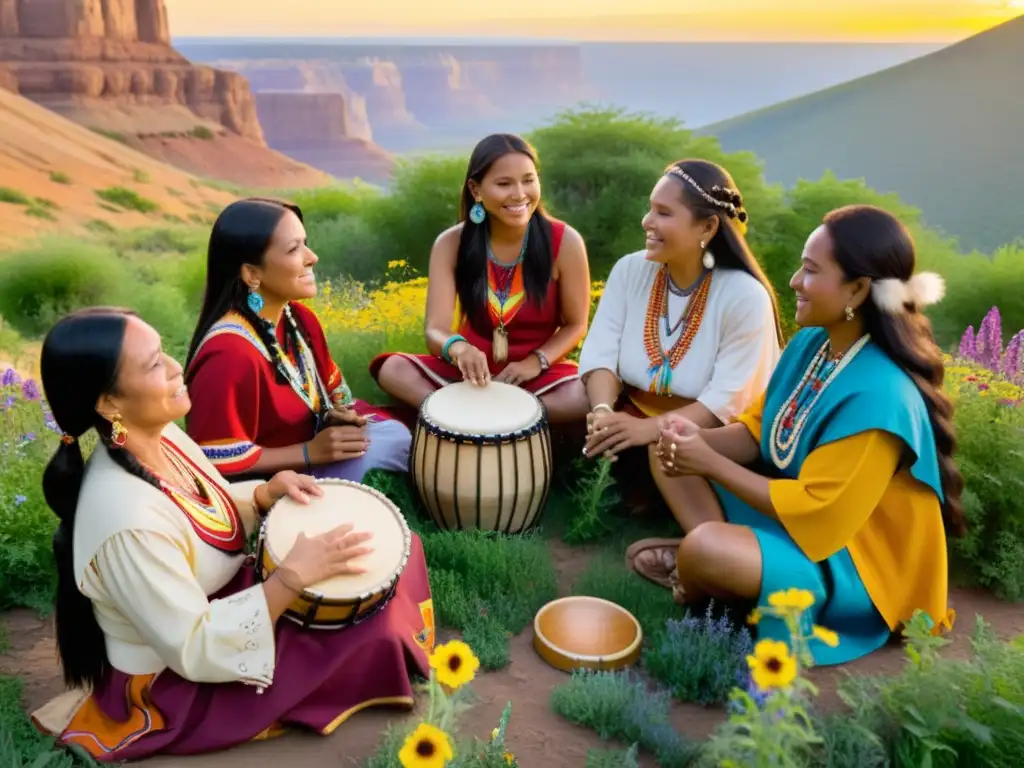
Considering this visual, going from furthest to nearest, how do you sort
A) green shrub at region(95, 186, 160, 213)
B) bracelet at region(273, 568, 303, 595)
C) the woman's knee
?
1. green shrub at region(95, 186, 160, 213)
2. the woman's knee
3. bracelet at region(273, 568, 303, 595)

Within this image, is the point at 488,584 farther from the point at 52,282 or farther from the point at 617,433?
the point at 52,282

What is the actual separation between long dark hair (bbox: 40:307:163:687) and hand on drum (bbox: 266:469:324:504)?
0.50 metres

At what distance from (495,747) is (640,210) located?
8.09 metres

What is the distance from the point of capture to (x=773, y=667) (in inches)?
70.9

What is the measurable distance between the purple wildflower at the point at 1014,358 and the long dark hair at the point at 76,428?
13.7 ft

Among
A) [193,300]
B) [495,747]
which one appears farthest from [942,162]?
[495,747]

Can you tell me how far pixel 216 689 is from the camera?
2.60m

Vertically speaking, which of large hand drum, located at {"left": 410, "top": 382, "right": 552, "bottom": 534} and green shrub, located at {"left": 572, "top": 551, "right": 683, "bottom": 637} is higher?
large hand drum, located at {"left": 410, "top": 382, "right": 552, "bottom": 534}

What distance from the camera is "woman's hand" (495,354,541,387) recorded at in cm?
432

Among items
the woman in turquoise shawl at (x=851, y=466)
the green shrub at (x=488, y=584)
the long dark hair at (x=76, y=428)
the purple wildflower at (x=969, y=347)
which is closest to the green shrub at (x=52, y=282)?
the green shrub at (x=488, y=584)

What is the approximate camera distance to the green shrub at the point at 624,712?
106 inches

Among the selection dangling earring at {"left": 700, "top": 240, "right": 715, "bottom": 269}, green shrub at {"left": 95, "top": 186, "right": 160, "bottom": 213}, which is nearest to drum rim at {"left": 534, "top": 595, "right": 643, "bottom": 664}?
dangling earring at {"left": 700, "top": 240, "right": 715, "bottom": 269}

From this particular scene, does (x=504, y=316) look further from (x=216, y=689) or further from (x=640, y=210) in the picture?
(x=640, y=210)

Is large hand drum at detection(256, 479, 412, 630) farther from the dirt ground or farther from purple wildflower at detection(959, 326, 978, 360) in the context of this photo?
purple wildflower at detection(959, 326, 978, 360)
